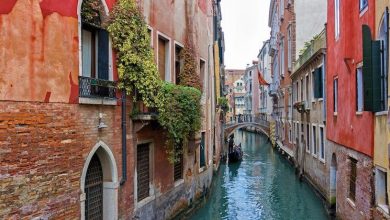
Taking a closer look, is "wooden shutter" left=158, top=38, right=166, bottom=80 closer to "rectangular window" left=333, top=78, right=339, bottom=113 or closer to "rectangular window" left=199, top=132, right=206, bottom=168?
"rectangular window" left=199, top=132, right=206, bottom=168

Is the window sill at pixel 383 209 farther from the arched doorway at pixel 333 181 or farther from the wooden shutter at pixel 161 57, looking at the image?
the wooden shutter at pixel 161 57

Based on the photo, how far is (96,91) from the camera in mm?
7180

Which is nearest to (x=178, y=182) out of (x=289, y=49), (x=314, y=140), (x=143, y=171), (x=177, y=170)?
(x=177, y=170)

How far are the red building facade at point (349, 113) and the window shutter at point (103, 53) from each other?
4436 mm

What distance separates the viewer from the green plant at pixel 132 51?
7676 millimetres

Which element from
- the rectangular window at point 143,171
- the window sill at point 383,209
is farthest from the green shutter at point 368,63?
the rectangular window at point 143,171

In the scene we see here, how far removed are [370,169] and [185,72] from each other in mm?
5299

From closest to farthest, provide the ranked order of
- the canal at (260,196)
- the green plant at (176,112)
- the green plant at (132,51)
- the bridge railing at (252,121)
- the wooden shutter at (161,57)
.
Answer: the green plant at (132,51)
the green plant at (176,112)
the wooden shutter at (161,57)
the canal at (260,196)
the bridge railing at (252,121)

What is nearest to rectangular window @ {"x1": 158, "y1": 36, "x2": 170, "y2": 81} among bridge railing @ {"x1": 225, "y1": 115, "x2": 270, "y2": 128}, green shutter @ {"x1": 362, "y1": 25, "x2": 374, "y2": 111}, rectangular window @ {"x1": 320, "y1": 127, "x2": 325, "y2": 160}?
green shutter @ {"x1": 362, "y1": 25, "x2": 374, "y2": 111}

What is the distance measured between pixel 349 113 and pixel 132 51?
5346 mm

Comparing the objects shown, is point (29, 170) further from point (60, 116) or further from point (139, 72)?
point (139, 72)

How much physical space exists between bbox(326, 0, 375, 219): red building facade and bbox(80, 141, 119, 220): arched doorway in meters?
4.66

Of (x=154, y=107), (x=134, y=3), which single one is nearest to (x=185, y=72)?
(x=154, y=107)

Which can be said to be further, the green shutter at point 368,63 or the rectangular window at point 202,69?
the rectangular window at point 202,69
